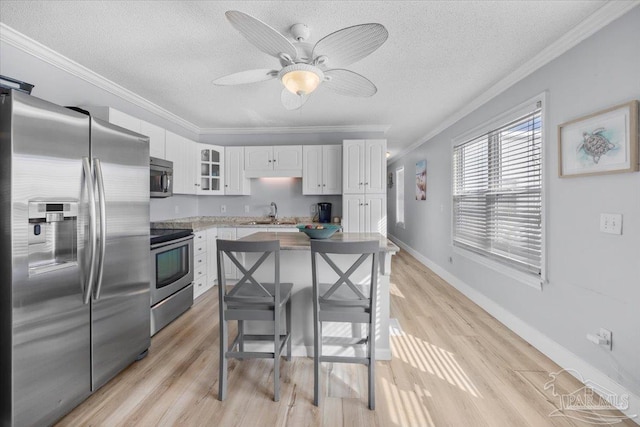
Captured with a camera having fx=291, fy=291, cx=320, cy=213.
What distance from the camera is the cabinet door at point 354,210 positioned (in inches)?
175

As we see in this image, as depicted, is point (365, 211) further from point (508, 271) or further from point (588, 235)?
point (588, 235)

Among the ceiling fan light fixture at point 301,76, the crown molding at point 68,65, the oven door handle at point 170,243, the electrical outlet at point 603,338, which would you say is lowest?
the electrical outlet at point 603,338

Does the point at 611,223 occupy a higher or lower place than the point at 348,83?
lower

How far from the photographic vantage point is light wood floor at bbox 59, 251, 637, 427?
1688 millimetres

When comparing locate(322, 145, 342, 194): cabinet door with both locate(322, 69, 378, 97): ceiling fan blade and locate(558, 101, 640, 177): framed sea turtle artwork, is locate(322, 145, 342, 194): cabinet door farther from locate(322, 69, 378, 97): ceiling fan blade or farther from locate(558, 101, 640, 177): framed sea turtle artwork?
locate(558, 101, 640, 177): framed sea turtle artwork

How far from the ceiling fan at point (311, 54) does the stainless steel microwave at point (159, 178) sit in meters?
1.50

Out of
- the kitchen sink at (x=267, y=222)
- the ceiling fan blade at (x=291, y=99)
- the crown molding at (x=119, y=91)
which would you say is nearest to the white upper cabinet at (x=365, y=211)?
the kitchen sink at (x=267, y=222)

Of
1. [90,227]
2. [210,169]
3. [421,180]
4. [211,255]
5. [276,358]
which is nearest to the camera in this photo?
[90,227]

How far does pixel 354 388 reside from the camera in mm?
1957

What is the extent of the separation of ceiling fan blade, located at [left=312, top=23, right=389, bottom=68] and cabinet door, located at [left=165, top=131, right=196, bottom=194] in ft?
8.89

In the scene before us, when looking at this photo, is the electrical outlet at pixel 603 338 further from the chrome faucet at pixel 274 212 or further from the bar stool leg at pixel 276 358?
the chrome faucet at pixel 274 212

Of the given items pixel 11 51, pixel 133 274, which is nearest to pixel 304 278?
pixel 133 274

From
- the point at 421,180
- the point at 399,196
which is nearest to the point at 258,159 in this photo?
the point at 421,180

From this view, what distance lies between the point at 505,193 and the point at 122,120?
391 centimetres
